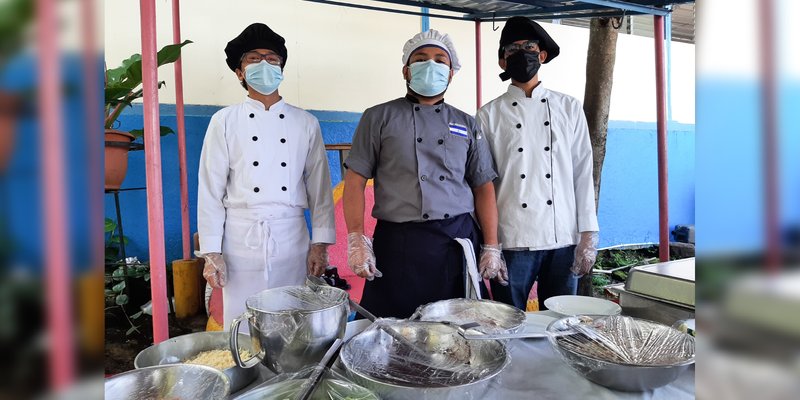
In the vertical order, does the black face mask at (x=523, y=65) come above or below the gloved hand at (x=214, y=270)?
above

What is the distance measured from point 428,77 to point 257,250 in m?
1.09

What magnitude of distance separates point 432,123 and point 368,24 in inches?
126

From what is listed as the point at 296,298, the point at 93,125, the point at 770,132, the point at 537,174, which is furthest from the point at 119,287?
the point at 770,132

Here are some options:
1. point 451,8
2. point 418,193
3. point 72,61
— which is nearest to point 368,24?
point 451,8

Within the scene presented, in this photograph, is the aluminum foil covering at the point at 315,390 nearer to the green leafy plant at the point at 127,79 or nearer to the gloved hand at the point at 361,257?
the gloved hand at the point at 361,257

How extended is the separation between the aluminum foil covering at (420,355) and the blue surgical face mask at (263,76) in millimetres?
1407

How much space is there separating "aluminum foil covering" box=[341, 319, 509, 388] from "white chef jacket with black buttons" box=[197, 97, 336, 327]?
116 centimetres

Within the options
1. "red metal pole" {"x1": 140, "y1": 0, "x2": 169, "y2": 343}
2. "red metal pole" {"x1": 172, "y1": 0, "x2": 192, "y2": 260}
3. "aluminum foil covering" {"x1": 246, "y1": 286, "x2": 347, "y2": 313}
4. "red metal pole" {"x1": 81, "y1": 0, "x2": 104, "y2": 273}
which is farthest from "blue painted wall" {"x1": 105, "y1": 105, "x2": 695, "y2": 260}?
"red metal pole" {"x1": 81, "y1": 0, "x2": 104, "y2": 273}

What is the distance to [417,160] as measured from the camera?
2092mm

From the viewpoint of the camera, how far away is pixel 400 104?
86.7 inches

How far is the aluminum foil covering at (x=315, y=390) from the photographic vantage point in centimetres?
90

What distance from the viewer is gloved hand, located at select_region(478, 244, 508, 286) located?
2.13 metres

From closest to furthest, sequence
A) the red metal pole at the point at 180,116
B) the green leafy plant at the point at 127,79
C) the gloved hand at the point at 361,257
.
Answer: the gloved hand at the point at 361,257 → the green leafy plant at the point at 127,79 → the red metal pole at the point at 180,116

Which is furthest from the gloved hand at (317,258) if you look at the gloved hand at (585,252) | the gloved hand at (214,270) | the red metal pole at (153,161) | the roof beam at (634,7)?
the roof beam at (634,7)
